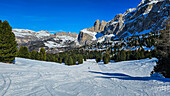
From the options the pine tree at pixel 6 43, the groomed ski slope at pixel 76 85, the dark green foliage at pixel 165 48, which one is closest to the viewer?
the groomed ski slope at pixel 76 85

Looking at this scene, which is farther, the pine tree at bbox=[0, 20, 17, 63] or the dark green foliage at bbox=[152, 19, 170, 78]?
the pine tree at bbox=[0, 20, 17, 63]

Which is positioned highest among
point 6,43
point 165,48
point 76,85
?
point 6,43

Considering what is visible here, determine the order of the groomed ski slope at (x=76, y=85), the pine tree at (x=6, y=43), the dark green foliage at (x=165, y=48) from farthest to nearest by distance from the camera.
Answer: the pine tree at (x=6, y=43) → the dark green foliage at (x=165, y=48) → the groomed ski slope at (x=76, y=85)

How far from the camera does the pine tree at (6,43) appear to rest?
22344 mm

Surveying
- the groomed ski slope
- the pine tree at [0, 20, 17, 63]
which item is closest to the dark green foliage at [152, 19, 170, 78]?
the groomed ski slope

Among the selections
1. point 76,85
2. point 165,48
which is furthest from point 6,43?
point 165,48

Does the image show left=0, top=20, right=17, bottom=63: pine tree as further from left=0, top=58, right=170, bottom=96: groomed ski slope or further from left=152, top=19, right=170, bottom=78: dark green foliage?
left=152, top=19, right=170, bottom=78: dark green foliage

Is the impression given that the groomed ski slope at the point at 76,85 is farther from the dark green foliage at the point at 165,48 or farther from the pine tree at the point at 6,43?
the pine tree at the point at 6,43

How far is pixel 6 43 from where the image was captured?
74.6 feet

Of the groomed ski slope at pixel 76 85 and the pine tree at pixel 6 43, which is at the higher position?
the pine tree at pixel 6 43

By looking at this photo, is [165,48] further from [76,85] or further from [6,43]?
[6,43]

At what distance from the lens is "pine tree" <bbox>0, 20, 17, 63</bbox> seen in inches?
880

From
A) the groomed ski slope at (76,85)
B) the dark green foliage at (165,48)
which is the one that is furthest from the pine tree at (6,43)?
the dark green foliage at (165,48)

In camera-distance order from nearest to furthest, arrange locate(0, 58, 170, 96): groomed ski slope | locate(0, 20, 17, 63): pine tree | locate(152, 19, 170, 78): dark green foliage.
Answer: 1. locate(0, 58, 170, 96): groomed ski slope
2. locate(152, 19, 170, 78): dark green foliage
3. locate(0, 20, 17, 63): pine tree
